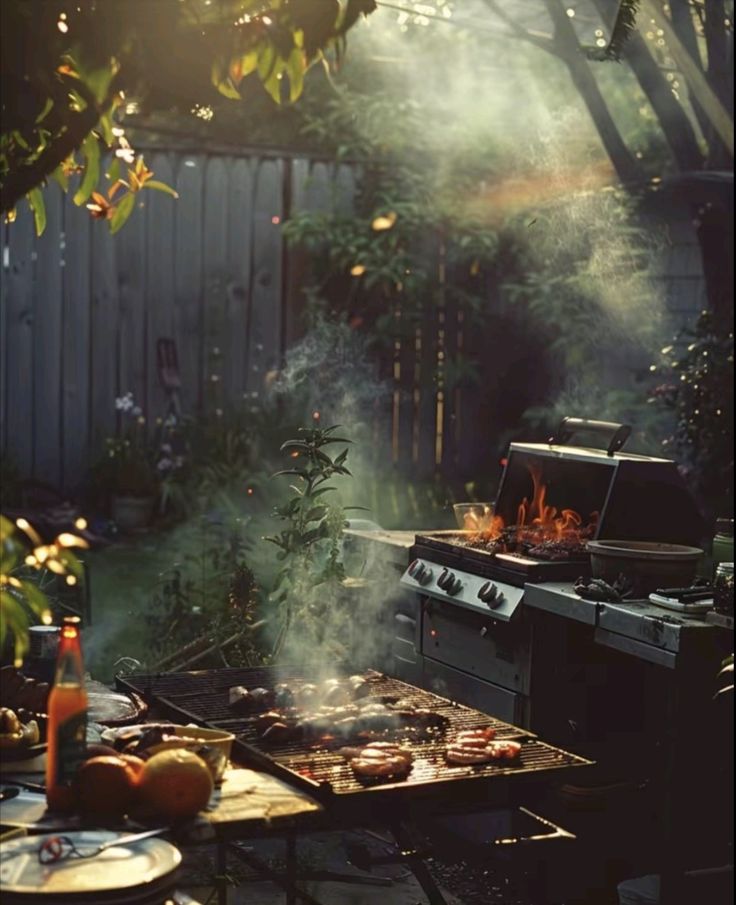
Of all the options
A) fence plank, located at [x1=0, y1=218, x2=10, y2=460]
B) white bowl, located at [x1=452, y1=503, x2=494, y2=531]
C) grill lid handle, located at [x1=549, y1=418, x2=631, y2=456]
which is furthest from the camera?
fence plank, located at [x1=0, y1=218, x2=10, y2=460]

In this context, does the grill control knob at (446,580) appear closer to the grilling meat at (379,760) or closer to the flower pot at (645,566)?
the flower pot at (645,566)

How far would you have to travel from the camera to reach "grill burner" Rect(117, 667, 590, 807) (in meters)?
3.78

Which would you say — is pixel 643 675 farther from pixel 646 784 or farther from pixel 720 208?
pixel 720 208

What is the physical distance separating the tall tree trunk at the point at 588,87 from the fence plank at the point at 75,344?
4.02 m

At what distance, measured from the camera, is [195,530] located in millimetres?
10188

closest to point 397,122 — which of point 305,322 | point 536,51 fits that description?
point 305,322

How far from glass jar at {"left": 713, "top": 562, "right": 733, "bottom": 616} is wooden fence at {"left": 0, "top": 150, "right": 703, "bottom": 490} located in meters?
5.96

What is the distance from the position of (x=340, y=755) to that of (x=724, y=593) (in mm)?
1591

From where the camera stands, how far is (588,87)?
369 inches

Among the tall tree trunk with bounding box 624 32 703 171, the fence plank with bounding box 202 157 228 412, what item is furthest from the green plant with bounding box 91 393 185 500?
the tall tree trunk with bounding box 624 32 703 171

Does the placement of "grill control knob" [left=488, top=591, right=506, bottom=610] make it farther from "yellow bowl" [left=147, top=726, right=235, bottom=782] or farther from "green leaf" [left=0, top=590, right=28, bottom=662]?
"green leaf" [left=0, top=590, right=28, bottom=662]

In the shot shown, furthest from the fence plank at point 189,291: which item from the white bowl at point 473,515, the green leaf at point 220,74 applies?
the green leaf at point 220,74

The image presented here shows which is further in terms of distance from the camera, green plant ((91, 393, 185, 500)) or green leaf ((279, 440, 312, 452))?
green plant ((91, 393, 185, 500))

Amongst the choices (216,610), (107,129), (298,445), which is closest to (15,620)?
(107,129)
